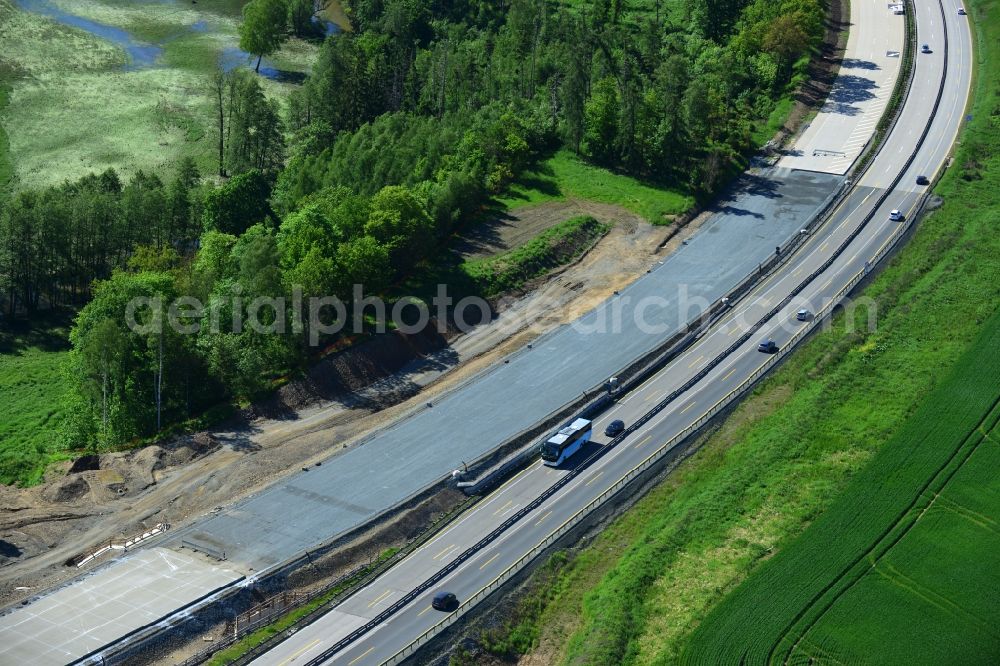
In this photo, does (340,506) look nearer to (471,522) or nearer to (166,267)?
(471,522)

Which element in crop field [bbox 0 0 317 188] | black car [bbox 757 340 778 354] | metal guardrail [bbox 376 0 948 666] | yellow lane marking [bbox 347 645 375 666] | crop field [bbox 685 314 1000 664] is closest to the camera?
yellow lane marking [bbox 347 645 375 666]

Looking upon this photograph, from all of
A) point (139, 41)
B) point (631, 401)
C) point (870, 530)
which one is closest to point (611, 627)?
point (870, 530)

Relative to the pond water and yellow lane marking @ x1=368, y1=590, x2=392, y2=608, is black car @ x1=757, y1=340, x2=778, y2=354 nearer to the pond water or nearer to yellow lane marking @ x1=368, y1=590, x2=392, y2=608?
yellow lane marking @ x1=368, y1=590, x2=392, y2=608

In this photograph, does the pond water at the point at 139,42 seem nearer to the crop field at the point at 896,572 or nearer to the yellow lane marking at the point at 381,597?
the yellow lane marking at the point at 381,597

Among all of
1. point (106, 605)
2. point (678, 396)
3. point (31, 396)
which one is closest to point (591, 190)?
point (678, 396)

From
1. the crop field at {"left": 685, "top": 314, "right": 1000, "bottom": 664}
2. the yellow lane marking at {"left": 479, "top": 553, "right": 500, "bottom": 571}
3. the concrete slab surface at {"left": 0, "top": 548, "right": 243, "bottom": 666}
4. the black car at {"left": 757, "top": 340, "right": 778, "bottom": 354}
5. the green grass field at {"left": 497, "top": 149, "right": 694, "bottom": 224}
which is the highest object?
the green grass field at {"left": 497, "top": 149, "right": 694, "bottom": 224}

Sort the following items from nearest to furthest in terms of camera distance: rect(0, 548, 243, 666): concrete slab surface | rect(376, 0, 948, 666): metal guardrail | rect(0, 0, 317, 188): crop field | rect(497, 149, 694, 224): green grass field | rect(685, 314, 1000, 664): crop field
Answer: rect(0, 548, 243, 666): concrete slab surface
rect(685, 314, 1000, 664): crop field
rect(376, 0, 948, 666): metal guardrail
rect(497, 149, 694, 224): green grass field
rect(0, 0, 317, 188): crop field

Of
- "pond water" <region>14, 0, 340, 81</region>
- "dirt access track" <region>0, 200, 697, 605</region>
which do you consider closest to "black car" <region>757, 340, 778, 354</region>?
"dirt access track" <region>0, 200, 697, 605</region>

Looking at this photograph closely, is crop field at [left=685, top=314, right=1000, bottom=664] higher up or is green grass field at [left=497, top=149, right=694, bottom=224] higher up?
green grass field at [left=497, top=149, right=694, bottom=224]
